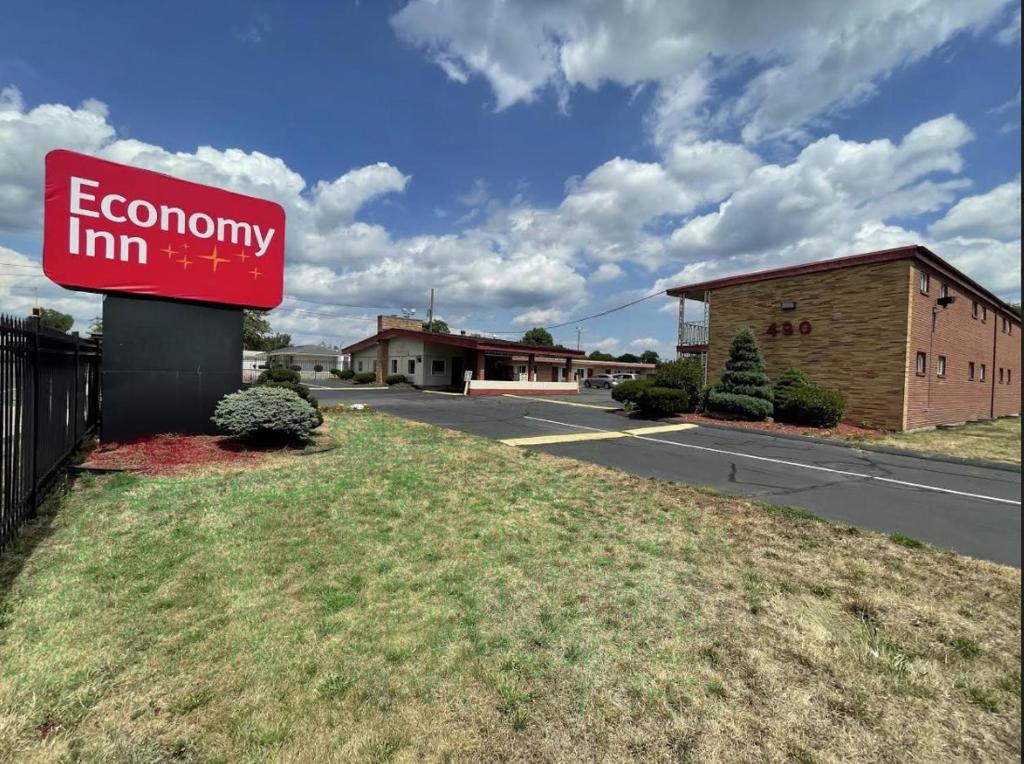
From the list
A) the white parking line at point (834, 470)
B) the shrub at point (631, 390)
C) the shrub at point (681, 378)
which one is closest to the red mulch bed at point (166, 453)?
the white parking line at point (834, 470)

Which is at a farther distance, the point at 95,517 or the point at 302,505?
the point at 302,505

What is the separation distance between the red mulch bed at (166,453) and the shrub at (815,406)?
50.4 ft

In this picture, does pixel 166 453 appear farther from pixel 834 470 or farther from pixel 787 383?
pixel 787 383

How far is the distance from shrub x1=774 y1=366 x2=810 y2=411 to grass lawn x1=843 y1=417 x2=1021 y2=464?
2.72 metres

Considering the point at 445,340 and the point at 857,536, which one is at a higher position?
the point at 445,340

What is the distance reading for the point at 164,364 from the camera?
846 centimetres

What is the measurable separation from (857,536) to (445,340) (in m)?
26.5

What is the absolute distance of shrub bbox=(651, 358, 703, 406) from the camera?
16391 mm

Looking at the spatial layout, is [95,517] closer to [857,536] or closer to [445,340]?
[857,536]

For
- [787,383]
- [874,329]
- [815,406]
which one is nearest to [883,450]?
[815,406]

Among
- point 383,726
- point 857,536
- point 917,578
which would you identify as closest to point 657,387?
point 857,536

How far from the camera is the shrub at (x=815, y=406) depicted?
1412 centimetres

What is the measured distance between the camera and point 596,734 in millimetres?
2156

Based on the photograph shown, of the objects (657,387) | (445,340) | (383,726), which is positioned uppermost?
(445,340)
